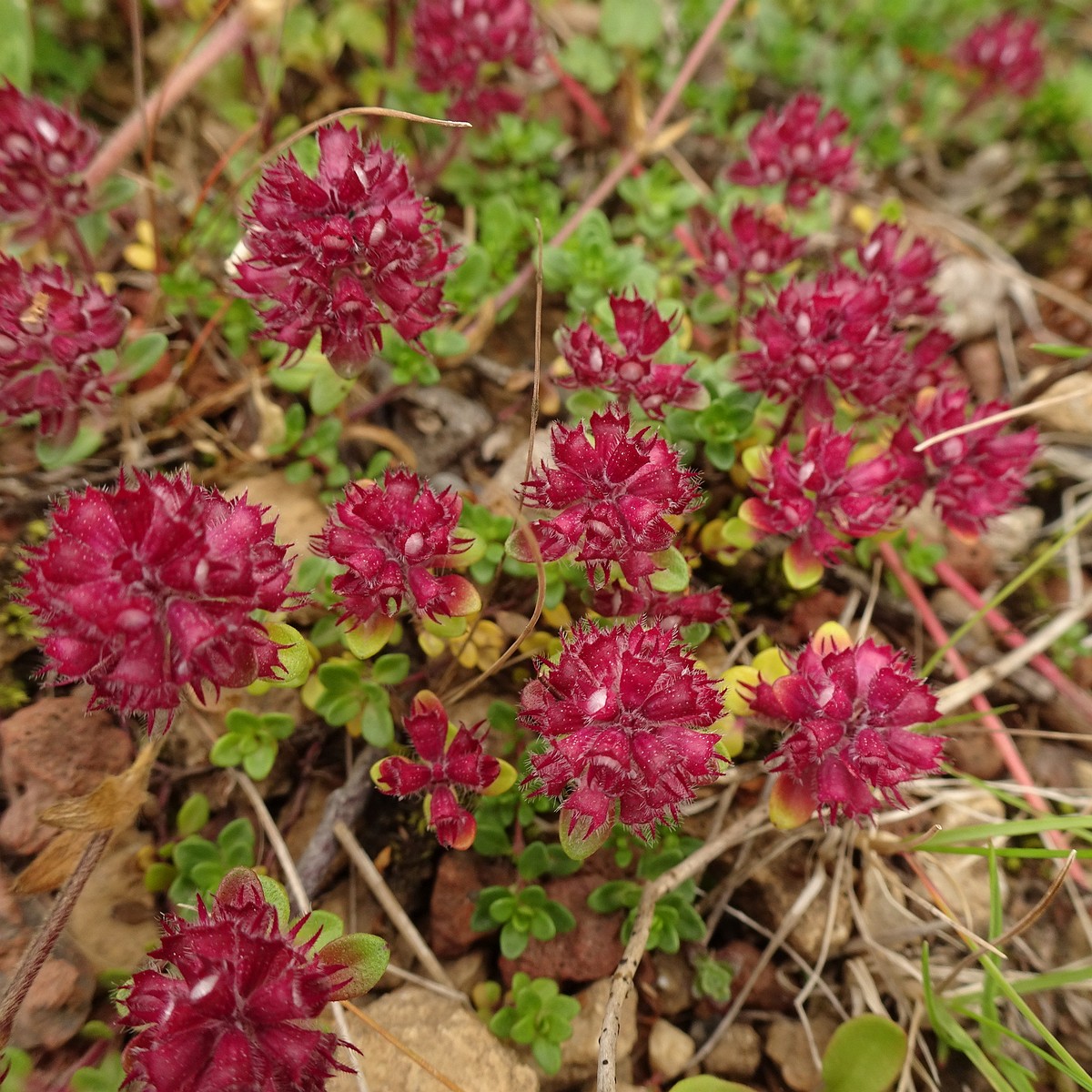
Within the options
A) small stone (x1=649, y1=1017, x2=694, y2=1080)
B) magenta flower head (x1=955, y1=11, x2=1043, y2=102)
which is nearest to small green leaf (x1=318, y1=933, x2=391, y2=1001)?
small stone (x1=649, y1=1017, x2=694, y2=1080)

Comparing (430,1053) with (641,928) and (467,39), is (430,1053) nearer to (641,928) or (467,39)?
(641,928)

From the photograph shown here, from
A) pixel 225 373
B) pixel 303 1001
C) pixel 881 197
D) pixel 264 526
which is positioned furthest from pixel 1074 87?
pixel 303 1001

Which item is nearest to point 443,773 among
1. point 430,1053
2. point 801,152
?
point 430,1053

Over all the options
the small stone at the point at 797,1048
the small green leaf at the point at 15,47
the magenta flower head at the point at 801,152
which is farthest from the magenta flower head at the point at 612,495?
the small green leaf at the point at 15,47

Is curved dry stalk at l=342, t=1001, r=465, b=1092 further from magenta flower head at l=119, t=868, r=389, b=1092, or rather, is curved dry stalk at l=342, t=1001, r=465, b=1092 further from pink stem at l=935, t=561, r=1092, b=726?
pink stem at l=935, t=561, r=1092, b=726

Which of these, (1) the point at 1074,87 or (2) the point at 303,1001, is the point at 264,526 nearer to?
(2) the point at 303,1001
